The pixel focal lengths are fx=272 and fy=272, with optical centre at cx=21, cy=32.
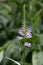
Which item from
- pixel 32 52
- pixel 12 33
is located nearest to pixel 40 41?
pixel 32 52

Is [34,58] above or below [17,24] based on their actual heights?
below

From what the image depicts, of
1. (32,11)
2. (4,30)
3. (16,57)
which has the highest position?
(32,11)

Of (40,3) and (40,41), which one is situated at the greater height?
(40,3)

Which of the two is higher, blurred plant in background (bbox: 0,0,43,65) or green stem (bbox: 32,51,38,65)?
blurred plant in background (bbox: 0,0,43,65)

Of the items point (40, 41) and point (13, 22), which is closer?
point (40, 41)

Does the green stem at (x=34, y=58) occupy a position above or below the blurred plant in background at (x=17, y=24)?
below

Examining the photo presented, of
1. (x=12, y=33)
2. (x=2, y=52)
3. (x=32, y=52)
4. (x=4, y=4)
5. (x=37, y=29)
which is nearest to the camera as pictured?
(x=2, y=52)

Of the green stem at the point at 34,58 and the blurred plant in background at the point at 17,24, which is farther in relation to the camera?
the blurred plant in background at the point at 17,24

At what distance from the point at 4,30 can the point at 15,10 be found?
0.26 metres

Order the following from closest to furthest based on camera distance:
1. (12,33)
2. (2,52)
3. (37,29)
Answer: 1. (2,52)
2. (37,29)
3. (12,33)

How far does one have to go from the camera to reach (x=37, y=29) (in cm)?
280

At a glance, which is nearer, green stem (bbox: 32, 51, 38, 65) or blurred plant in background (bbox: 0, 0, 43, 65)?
green stem (bbox: 32, 51, 38, 65)

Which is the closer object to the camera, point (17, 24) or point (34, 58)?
point (34, 58)

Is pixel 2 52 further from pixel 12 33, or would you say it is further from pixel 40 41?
pixel 12 33
